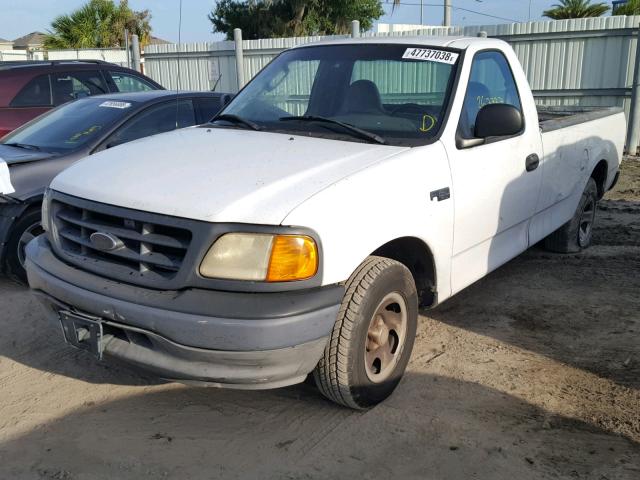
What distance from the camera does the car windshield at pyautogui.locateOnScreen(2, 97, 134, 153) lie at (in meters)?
5.64

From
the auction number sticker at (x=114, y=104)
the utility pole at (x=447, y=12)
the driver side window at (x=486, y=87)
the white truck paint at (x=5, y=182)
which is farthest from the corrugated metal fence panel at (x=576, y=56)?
the utility pole at (x=447, y=12)

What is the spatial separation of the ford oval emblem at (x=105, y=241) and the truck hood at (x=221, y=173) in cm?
17

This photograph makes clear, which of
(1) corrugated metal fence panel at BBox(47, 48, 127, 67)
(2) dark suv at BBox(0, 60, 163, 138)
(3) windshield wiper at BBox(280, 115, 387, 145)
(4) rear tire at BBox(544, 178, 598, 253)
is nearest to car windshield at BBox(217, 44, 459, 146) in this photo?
(3) windshield wiper at BBox(280, 115, 387, 145)

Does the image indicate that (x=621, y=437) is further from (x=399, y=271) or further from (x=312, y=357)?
(x=312, y=357)

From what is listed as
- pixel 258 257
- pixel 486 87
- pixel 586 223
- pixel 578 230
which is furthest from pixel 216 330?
pixel 586 223

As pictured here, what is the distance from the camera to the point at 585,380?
3.72 m

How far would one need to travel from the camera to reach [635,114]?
11.2 m

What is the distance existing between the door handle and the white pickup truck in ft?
0.07

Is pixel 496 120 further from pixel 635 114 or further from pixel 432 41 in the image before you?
pixel 635 114

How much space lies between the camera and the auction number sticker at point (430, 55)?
4086 mm

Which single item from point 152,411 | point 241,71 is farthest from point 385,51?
point 241,71

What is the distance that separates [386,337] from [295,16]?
28.8 metres

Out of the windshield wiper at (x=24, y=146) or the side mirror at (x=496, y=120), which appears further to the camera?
the windshield wiper at (x=24, y=146)

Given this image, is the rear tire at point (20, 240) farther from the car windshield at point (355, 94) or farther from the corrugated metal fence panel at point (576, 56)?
the corrugated metal fence panel at point (576, 56)
